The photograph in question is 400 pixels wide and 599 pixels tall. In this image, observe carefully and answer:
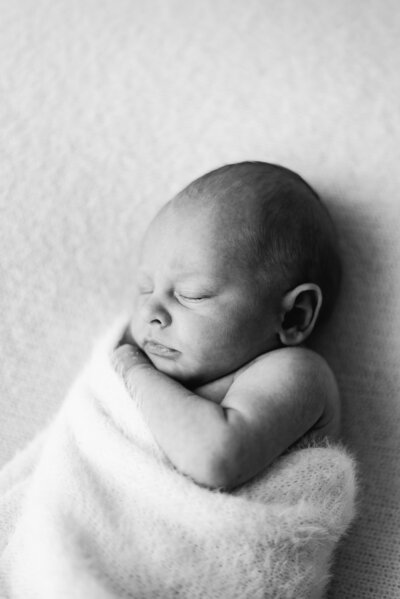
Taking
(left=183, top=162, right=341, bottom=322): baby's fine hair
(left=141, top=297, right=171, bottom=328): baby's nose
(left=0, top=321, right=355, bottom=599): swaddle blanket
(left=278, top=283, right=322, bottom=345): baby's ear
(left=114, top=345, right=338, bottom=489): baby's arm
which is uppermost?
(left=183, top=162, right=341, bottom=322): baby's fine hair

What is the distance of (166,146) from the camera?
1479 millimetres

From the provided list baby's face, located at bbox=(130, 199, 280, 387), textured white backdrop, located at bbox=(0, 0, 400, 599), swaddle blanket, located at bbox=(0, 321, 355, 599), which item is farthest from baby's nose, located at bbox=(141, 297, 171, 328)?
textured white backdrop, located at bbox=(0, 0, 400, 599)

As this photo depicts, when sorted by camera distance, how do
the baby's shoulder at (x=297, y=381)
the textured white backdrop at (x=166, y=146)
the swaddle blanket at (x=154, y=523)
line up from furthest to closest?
the textured white backdrop at (x=166, y=146) → the baby's shoulder at (x=297, y=381) → the swaddle blanket at (x=154, y=523)

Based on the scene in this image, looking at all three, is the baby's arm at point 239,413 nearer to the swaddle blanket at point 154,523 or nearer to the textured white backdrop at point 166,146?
the swaddle blanket at point 154,523

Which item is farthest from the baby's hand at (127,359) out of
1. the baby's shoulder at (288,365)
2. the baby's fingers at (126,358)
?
the baby's shoulder at (288,365)

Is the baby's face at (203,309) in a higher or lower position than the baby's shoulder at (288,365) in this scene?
higher

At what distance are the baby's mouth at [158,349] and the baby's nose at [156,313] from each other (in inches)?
1.4

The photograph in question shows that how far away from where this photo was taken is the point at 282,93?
1.44 meters

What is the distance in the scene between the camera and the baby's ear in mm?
1174

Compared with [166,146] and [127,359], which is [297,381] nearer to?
[127,359]

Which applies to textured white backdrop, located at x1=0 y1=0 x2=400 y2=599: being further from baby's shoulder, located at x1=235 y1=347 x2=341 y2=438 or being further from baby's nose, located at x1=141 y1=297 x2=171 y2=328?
baby's nose, located at x1=141 y1=297 x2=171 y2=328

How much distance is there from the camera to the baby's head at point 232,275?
1.15m

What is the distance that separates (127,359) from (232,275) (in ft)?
0.73

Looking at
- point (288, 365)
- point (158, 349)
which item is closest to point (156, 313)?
point (158, 349)
